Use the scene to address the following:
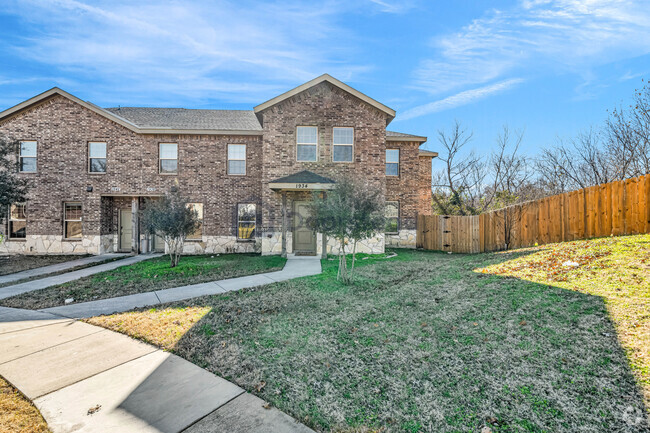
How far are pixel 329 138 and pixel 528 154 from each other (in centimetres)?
1553

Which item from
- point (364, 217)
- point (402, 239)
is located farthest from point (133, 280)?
point (402, 239)

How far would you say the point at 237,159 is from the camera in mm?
14578

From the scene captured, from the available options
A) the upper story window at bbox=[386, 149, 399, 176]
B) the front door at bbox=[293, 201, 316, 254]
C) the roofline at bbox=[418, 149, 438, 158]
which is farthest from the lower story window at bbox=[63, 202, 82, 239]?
the roofline at bbox=[418, 149, 438, 158]

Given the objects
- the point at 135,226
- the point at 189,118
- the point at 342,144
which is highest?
the point at 189,118

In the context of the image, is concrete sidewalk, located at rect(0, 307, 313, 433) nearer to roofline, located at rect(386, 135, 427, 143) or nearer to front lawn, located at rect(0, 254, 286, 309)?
front lawn, located at rect(0, 254, 286, 309)

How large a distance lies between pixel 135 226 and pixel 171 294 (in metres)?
9.79

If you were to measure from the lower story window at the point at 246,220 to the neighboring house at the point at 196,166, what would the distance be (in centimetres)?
5

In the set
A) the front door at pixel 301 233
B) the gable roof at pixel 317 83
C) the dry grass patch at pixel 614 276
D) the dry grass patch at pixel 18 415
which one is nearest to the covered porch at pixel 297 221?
the front door at pixel 301 233

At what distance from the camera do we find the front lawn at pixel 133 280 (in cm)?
627

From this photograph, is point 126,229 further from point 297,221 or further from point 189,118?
point 297,221

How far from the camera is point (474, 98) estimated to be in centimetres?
1866

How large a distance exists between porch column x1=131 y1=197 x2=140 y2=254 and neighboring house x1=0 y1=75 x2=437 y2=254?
0.16ft

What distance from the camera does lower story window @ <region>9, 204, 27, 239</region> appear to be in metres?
14.0

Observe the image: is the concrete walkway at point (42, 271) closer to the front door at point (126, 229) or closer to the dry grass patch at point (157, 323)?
the front door at point (126, 229)
